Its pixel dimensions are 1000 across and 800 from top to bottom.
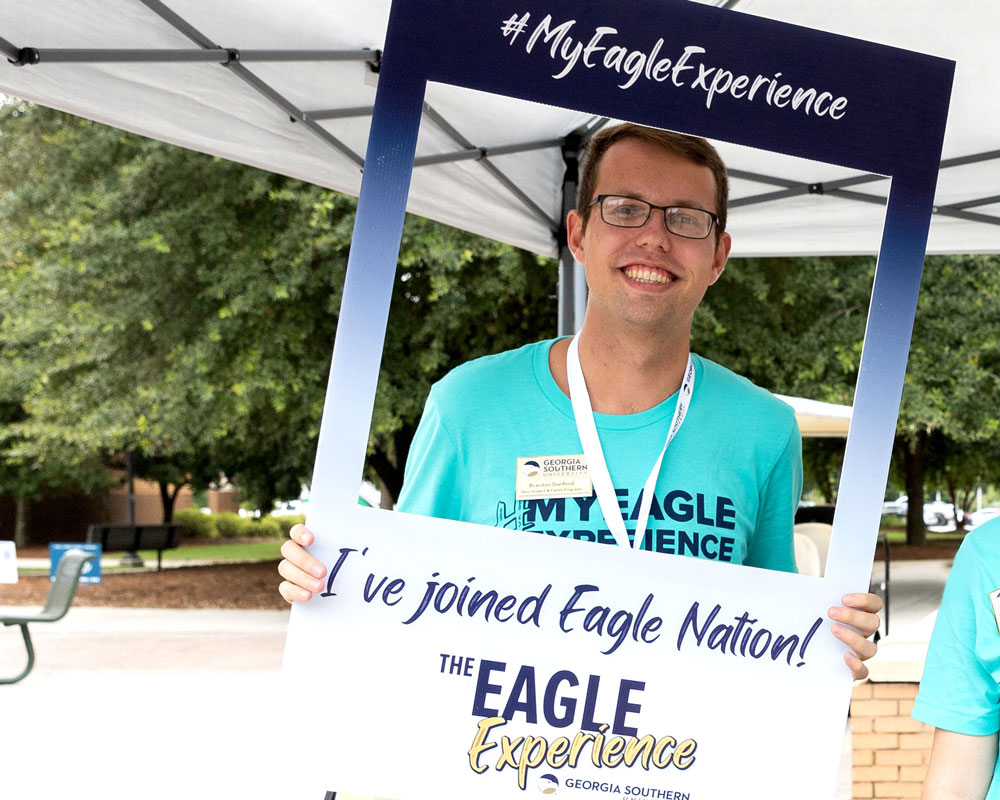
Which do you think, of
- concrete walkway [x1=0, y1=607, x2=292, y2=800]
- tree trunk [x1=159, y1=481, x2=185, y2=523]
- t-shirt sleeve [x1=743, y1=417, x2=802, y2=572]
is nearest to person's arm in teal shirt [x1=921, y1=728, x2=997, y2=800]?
t-shirt sleeve [x1=743, y1=417, x2=802, y2=572]

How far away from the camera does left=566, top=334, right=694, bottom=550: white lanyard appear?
1.72m

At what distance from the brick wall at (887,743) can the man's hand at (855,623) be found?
3.25 meters

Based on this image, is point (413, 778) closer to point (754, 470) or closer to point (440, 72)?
point (754, 470)

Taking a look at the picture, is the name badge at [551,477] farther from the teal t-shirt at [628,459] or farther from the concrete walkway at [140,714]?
the concrete walkway at [140,714]

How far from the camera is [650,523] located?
5.85 feet

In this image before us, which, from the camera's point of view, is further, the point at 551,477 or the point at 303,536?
the point at 551,477

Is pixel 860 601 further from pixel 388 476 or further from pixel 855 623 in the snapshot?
pixel 388 476

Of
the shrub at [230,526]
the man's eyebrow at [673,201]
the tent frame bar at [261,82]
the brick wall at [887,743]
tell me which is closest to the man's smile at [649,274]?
the man's eyebrow at [673,201]

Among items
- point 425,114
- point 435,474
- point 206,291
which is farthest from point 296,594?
point 206,291

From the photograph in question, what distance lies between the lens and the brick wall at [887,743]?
15.2 ft

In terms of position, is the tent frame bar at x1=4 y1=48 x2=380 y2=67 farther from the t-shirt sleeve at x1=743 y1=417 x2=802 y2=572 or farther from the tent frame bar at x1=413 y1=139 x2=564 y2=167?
the t-shirt sleeve at x1=743 y1=417 x2=802 y2=572

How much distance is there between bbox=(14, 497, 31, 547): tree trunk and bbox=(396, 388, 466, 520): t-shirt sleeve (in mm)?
33364

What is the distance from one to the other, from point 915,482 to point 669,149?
81.1 feet

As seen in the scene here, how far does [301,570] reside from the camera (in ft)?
5.28
